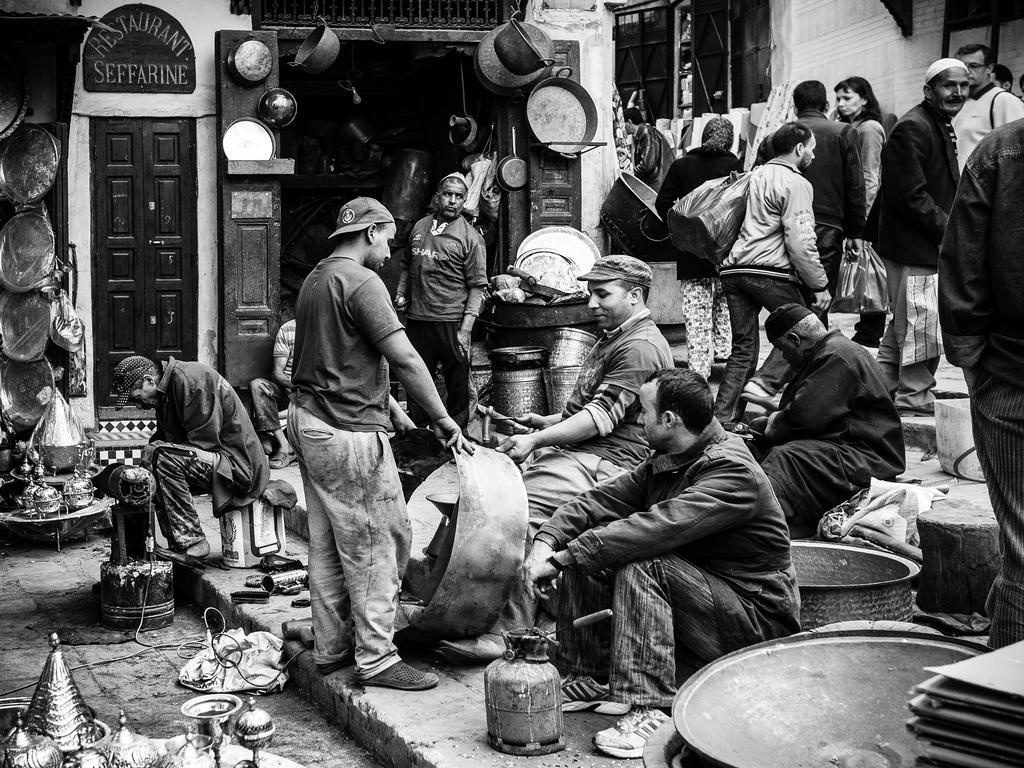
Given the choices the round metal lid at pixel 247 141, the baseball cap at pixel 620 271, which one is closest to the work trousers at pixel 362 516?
the baseball cap at pixel 620 271

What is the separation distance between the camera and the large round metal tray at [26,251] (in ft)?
35.1

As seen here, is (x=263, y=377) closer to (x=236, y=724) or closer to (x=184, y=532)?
(x=184, y=532)

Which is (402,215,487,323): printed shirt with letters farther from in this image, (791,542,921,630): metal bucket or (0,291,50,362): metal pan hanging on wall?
(791,542,921,630): metal bucket

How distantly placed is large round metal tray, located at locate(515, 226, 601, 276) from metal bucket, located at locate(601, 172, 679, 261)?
465mm

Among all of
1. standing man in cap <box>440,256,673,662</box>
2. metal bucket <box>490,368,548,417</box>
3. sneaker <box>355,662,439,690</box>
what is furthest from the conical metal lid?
metal bucket <box>490,368,548,417</box>

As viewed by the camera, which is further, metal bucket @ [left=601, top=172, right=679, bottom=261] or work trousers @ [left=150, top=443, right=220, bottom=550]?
metal bucket @ [left=601, top=172, right=679, bottom=261]

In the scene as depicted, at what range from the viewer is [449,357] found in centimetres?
1138

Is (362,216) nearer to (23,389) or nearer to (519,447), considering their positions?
(519,447)

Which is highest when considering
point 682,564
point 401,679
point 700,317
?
point 700,317

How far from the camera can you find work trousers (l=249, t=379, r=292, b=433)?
11383 millimetres

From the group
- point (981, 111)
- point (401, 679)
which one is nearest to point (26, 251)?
point (401, 679)

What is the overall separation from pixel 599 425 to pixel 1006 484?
2338 mm

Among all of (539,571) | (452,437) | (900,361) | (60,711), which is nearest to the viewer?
(60,711)

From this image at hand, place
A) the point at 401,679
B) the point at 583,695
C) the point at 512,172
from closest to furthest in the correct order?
the point at 583,695 → the point at 401,679 → the point at 512,172
